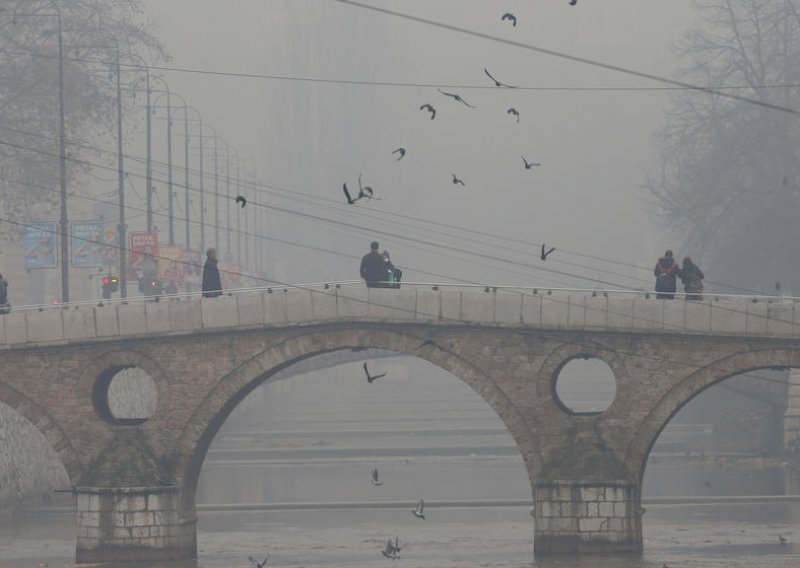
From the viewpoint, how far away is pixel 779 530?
5309 cm

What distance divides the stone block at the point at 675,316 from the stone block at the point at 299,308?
327 inches

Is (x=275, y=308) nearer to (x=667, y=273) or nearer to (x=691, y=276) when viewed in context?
(x=667, y=273)

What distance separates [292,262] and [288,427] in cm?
7142

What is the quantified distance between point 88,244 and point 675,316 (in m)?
28.9

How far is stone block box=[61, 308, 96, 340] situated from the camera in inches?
1880

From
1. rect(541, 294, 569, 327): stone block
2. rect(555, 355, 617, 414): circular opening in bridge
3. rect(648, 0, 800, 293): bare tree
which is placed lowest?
rect(555, 355, 617, 414): circular opening in bridge

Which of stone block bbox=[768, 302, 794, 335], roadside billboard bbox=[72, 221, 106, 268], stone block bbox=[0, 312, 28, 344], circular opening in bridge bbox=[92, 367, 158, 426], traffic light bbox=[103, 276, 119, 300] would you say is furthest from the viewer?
circular opening in bridge bbox=[92, 367, 158, 426]

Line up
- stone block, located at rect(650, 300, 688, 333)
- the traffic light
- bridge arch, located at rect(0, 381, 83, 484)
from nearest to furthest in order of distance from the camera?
1. stone block, located at rect(650, 300, 688, 333)
2. bridge arch, located at rect(0, 381, 83, 484)
3. the traffic light

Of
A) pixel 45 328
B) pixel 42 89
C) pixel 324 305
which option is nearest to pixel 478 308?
pixel 324 305

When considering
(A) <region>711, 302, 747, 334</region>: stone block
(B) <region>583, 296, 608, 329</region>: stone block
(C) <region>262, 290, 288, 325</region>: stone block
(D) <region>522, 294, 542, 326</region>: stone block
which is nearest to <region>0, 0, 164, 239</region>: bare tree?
(C) <region>262, 290, 288, 325</region>: stone block

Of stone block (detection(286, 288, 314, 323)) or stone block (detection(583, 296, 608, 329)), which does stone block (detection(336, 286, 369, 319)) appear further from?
stone block (detection(583, 296, 608, 329))

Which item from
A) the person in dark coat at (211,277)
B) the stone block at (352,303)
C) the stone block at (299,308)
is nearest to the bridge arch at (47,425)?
the person in dark coat at (211,277)

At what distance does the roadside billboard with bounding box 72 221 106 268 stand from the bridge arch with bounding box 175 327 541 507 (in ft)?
67.9

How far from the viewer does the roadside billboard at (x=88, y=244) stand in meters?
67.8
